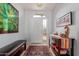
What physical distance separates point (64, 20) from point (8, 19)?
1.89 meters

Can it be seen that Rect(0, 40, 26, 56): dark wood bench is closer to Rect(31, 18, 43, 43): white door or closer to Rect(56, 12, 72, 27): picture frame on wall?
Rect(31, 18, 43, 43): white door

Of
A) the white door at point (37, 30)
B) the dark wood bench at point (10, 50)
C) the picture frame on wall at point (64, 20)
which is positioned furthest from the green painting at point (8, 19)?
the picture frame on wall at point (64, 20)

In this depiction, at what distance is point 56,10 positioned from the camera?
14.8 ft

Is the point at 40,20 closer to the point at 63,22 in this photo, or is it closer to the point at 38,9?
the point at 38,9

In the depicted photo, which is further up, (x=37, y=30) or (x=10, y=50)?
(x=37, y=30)

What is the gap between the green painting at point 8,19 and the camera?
3.10m

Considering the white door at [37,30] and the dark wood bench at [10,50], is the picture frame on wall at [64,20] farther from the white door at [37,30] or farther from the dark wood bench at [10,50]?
the dark wood bench at [10,50]

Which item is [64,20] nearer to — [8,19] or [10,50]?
[8,19]

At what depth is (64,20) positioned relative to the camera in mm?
4016

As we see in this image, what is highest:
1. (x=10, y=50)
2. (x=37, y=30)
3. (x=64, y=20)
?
(x=64, y=20)

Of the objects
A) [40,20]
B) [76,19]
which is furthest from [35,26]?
[76,19]

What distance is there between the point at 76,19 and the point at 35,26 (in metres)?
1.81

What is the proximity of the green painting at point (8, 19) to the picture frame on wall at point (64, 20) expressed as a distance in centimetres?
156

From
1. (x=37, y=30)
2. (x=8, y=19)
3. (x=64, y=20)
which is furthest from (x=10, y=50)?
(x=64, y=20)
